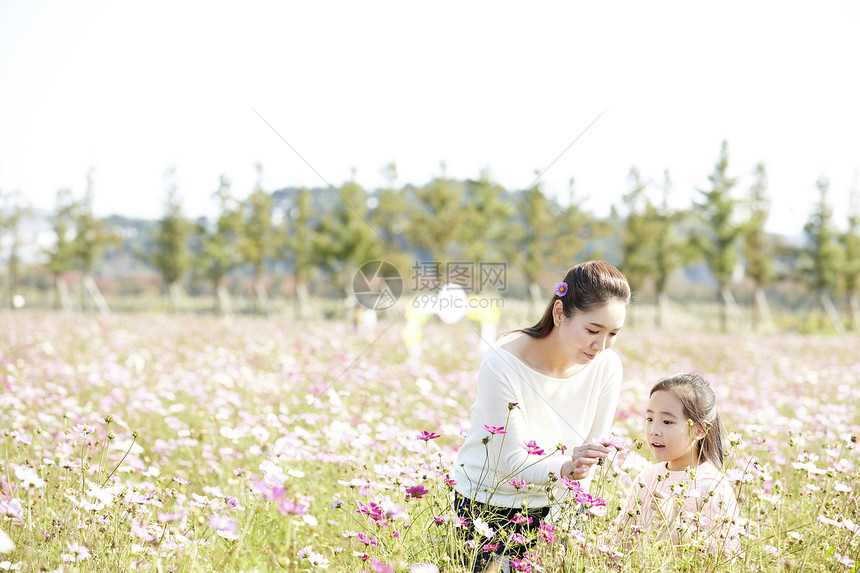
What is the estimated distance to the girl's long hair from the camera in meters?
2.58

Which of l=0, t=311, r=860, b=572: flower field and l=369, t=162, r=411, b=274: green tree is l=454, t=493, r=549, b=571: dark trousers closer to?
l=0, t=311, r=860, b=572: flower field

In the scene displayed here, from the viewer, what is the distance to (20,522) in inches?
81.7

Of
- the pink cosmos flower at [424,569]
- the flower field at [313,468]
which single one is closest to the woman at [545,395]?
the flower field at [313,468]

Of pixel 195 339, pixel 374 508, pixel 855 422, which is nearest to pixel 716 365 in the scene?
pixel 855 422

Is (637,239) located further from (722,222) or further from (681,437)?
(681,437)

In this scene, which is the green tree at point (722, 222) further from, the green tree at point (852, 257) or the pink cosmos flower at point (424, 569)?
the pink cosmos flower at point (424, 569)

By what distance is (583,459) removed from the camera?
6.23 feet

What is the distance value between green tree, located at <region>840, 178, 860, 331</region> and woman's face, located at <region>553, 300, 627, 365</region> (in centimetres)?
2996

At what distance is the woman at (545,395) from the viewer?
2180mm

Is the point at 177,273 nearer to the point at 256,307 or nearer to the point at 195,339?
the point at 256,307

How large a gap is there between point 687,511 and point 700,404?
1.80 feet

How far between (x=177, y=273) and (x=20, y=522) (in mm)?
28098

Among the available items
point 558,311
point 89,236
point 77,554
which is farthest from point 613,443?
point 89,236

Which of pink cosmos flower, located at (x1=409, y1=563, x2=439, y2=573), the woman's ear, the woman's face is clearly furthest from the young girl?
pink cosmos flower, located at (x1=409, y1=563, x2=439, y2=573)
